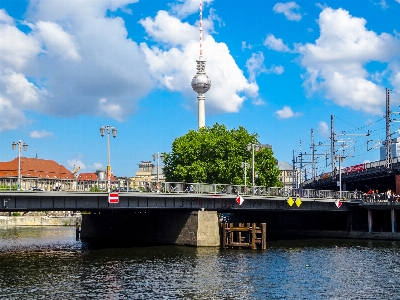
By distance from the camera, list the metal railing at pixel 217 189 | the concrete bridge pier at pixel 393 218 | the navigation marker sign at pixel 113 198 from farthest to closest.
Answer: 1. the concrete bridge pier at pixel 393 218
2. the metal railing at pixel 217 189
3. the navigation marker sign at pixel 113 198

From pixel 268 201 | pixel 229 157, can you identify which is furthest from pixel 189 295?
pixel 229 157

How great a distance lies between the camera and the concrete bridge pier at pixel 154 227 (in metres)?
73.9

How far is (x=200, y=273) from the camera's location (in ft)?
163

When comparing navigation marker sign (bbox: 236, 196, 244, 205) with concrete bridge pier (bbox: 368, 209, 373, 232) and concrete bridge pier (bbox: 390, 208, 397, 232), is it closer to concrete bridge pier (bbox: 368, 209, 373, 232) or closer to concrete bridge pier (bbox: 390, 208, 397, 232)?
concrete bridge pier (bbox: 390, 208, 397, 232)

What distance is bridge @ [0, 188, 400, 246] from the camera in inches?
2574

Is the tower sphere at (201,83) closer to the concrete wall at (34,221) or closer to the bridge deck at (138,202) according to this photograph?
the concrete wall at (34,221)

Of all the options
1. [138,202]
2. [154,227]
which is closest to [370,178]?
[154,227]

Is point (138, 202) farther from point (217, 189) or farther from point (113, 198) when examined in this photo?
point (217, 189)

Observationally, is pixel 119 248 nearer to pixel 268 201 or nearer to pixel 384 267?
pixel 268 201

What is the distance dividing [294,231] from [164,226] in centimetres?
2944

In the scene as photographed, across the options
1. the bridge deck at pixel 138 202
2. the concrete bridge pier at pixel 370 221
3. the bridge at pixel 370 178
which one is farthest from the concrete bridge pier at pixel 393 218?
the bridge at pixel 370 178

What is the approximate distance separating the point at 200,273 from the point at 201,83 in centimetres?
12070

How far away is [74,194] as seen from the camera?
63938 millimetres

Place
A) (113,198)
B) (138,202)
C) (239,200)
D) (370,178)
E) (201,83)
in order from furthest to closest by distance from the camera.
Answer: (201,83)
(370,178)
(239,200)
(138,202)
(113,198)
